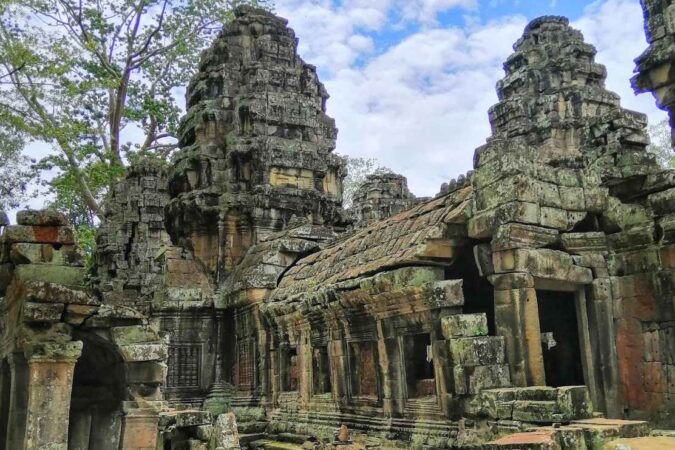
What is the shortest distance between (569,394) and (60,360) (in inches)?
188

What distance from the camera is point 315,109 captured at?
15531 millimetres

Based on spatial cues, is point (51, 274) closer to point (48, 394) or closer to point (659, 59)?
point (48, 394)

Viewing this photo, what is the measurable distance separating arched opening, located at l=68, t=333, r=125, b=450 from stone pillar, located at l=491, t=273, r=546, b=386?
4.27 metres

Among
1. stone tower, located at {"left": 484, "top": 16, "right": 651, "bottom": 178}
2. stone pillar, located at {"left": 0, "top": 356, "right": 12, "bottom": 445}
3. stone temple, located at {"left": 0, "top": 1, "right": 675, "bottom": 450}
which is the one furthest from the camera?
stone tower, located at {"left": 484, "top": 16, "right": 651, "bottom": 178}

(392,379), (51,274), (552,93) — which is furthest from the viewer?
(552,93)

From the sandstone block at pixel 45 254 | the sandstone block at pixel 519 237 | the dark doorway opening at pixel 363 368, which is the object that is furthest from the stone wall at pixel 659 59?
the sandstone block at pixel 45 254

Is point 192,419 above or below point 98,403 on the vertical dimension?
below

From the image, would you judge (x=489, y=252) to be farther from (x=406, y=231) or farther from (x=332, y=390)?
(x=332, y=390)

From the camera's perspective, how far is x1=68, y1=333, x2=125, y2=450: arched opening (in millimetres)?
7832

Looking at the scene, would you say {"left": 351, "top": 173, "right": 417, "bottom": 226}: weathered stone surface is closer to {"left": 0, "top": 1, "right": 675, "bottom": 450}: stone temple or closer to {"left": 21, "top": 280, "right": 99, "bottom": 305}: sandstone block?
{"left": 0, "top": 1, "right": 675, "bottom": 450}: stone temple

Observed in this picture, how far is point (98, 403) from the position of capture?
806cm

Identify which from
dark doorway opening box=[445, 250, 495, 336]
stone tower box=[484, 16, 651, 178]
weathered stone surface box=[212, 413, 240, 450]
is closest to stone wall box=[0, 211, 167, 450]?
weathered stone surface box=[212, 413, 240, 450]

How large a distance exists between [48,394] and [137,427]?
1.15 metres

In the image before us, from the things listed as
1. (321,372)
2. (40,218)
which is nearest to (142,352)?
(40,218)
